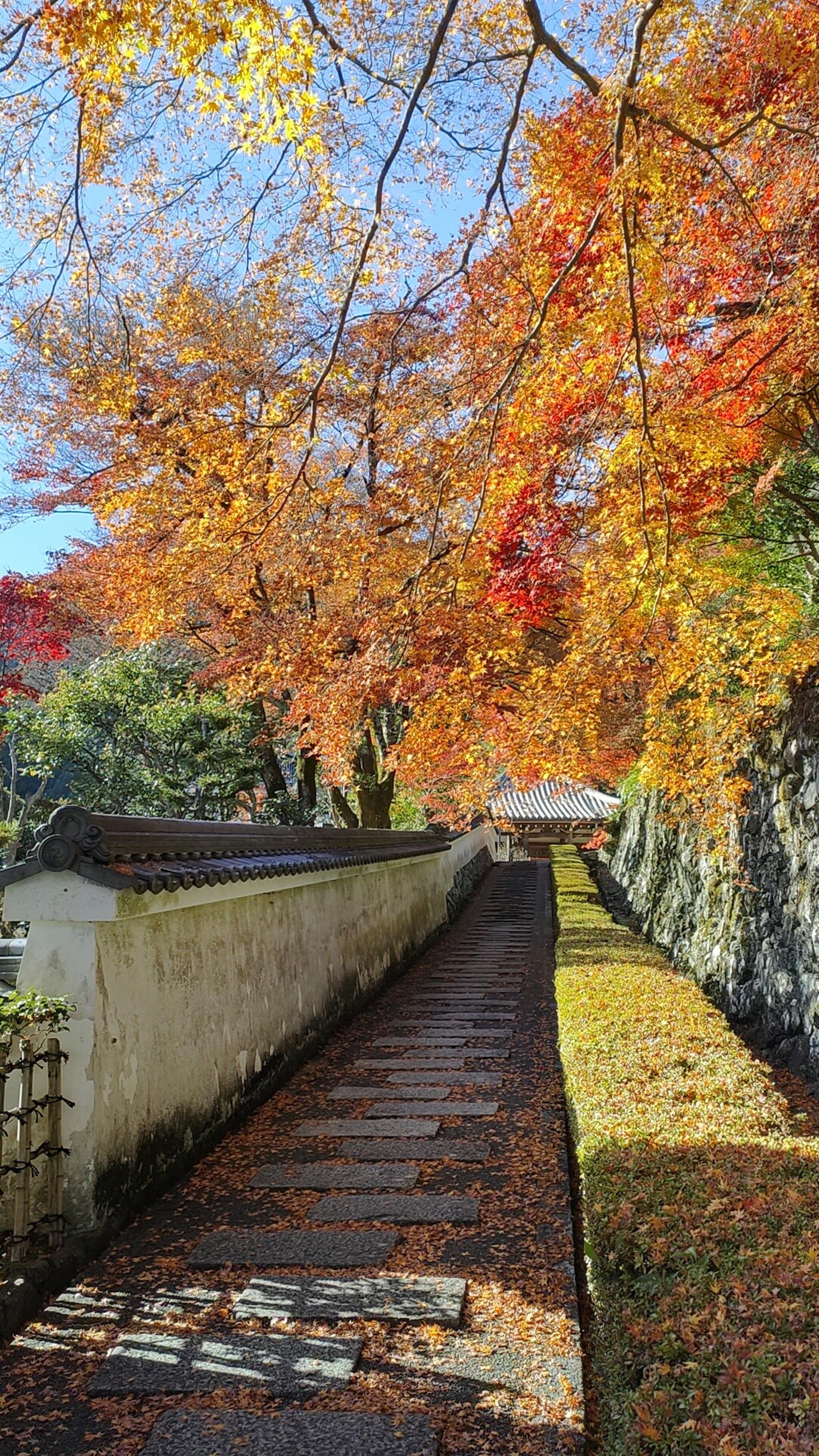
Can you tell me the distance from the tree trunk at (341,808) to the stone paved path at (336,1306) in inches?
438

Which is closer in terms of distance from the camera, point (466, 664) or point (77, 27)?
point (77, 27)

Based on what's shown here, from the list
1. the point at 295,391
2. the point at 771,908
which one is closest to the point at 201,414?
the point at 295,391

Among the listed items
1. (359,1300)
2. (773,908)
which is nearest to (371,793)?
(773,908)

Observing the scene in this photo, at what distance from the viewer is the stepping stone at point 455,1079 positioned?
→ 7.88 metres

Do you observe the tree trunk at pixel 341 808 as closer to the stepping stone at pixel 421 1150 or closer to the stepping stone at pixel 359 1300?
the stepping stone at pixel 421 1150

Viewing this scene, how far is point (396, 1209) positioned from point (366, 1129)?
5.12 ft

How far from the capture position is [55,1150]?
15.2ft

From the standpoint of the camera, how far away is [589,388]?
928 cm

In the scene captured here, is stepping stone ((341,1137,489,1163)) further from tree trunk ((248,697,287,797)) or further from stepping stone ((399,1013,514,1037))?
tree trunk ((248,697,287,797))

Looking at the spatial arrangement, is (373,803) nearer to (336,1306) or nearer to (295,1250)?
(295,1250)

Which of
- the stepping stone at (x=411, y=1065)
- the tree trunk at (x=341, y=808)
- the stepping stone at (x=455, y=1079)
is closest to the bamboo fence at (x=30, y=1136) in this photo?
the stepping stone at (x=455, y=1079)

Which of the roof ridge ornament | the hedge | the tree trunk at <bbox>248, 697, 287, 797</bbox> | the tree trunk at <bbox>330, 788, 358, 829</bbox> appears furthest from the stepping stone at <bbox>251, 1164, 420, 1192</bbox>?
the tree trunk at <bbox>330, 788, 358, 829</bbox>

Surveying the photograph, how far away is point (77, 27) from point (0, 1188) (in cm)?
534

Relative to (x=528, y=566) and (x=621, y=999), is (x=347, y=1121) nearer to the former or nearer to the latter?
(x=621, y=999)
